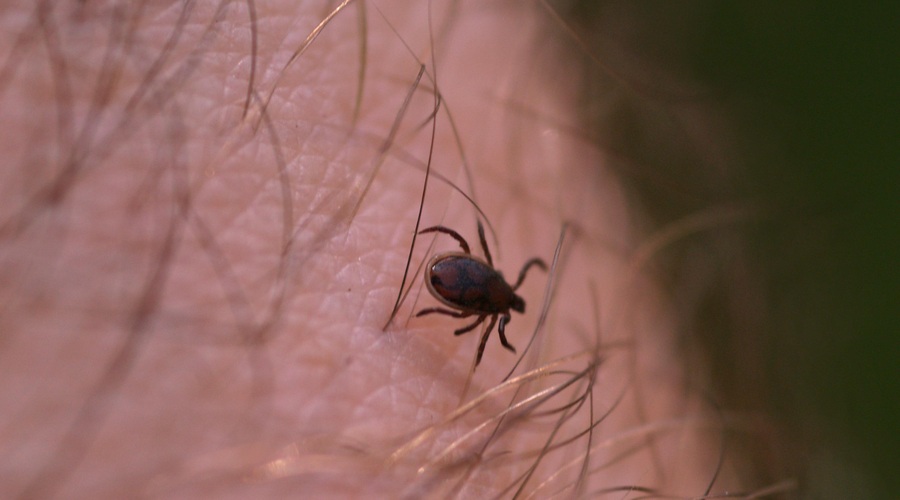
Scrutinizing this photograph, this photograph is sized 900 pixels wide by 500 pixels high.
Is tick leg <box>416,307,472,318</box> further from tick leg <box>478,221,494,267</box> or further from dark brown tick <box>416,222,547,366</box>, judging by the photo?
tick leg <box>478,221,494,267</box>

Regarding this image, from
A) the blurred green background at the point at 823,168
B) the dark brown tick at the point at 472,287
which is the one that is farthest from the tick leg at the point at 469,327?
the blurred green background at the point at 823,168

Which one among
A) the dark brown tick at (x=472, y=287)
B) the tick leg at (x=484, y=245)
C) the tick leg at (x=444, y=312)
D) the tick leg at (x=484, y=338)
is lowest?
the tick leg at (x=484, y=338)

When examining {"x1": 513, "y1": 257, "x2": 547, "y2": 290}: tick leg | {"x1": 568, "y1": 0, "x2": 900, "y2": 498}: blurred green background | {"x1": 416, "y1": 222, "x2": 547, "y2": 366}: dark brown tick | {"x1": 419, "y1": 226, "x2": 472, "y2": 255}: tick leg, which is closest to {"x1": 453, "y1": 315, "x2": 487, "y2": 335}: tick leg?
{"x1": 416, "y1": 222, "x2": 547, "y2": 366}: dark brown tick

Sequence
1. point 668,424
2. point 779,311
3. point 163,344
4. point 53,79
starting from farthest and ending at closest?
point 779,311 → point 668,424 → point 53,79 → point 163,344

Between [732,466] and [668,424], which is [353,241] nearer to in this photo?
[668,424]

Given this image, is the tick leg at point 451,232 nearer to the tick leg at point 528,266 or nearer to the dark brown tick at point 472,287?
the dark brown tick at point 472,287

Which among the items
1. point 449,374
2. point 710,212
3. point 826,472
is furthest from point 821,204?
point 449,374

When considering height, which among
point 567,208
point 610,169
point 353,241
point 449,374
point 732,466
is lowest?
point 732,466
